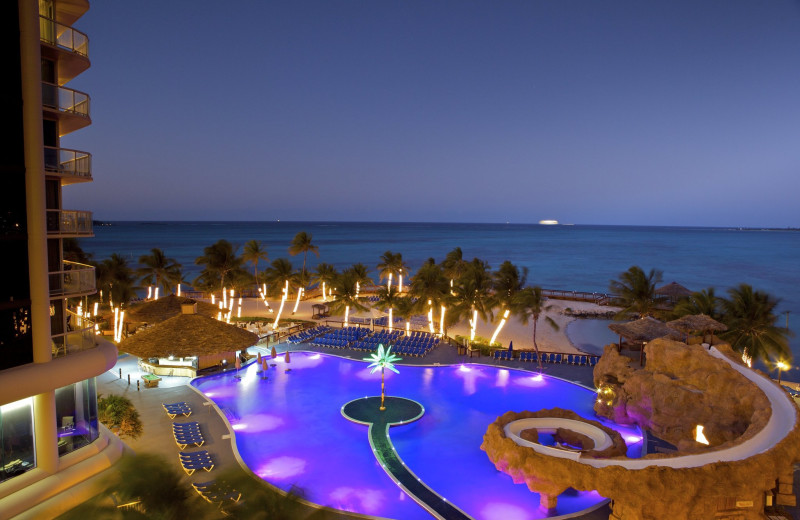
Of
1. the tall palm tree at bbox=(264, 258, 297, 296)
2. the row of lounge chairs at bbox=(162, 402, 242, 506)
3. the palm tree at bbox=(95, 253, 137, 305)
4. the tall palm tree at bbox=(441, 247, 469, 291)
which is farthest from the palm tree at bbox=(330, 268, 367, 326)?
the row of lounge chairs at bbox=(162, 402, 242, 506)

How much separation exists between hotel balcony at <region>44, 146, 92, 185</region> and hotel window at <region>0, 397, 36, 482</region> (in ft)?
17.6

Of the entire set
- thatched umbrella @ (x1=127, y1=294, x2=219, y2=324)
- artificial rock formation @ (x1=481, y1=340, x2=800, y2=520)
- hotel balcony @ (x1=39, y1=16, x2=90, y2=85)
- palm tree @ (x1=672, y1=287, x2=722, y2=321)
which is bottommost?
artificial rock formation @ (x1=481, y1=340, x2=800, y2=520)

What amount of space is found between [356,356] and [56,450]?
57.3ft

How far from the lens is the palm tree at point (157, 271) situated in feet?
127

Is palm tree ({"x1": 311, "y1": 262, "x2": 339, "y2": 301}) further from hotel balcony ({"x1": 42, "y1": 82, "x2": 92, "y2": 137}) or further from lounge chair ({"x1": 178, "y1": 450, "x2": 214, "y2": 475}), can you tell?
hotel balcony ({"x1": 42, "y1": 82, "x2": 92, "y2": 137})

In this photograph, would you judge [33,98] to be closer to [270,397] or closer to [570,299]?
[270,397]

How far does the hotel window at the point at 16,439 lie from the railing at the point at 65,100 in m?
7.00

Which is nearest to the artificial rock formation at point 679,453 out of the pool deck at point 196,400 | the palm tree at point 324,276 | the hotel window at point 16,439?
the pool deck at point 196,400

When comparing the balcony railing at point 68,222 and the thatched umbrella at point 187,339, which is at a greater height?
the balcony railing at point 68,222

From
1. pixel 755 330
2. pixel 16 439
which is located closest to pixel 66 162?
pixel 16 439

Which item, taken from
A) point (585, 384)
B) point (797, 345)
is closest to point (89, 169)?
point (585, 384)

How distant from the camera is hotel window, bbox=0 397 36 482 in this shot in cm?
1014

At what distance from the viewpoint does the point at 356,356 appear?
27.6 m

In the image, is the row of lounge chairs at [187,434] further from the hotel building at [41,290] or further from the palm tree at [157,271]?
the palm tree at [157,271]
